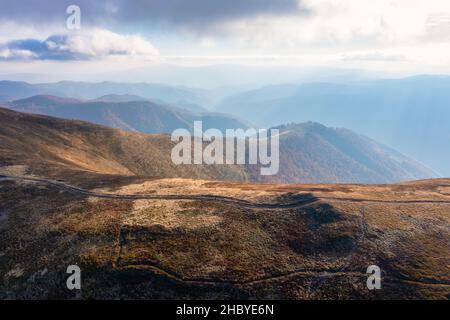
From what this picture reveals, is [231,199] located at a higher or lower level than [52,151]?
lower

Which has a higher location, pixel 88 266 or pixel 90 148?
pixel 90 148

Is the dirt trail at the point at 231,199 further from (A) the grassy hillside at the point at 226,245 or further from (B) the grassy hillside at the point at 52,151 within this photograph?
(B) the grassy hillside at the point at 52,151

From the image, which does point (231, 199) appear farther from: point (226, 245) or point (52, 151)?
point (52, 151)

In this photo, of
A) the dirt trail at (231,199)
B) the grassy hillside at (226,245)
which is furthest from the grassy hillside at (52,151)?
the grassy hillside at (226,245)

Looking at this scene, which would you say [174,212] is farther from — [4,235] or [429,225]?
[429,225]

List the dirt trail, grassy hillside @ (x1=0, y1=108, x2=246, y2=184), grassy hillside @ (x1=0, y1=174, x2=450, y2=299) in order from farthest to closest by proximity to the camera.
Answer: grassy hillside @ (x1=0, y1=108, x2=246, y2=184) < the dirt trail < grassy hillside @ (x1=0, y1=174, x2=450, y2=299)

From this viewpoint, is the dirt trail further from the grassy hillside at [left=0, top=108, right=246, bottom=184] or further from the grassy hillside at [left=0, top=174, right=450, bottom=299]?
the grassy hillside at [left=0, top=108, right=246, bottom=184]

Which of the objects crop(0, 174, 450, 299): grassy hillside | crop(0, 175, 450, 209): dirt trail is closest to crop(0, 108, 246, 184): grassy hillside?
crop(0, 175, 450, 209): dirt trail

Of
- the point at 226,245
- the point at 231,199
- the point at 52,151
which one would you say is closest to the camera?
the point at 226,245

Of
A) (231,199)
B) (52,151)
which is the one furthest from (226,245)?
(52,151)

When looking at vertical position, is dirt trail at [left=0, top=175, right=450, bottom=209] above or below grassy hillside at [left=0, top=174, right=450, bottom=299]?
above
